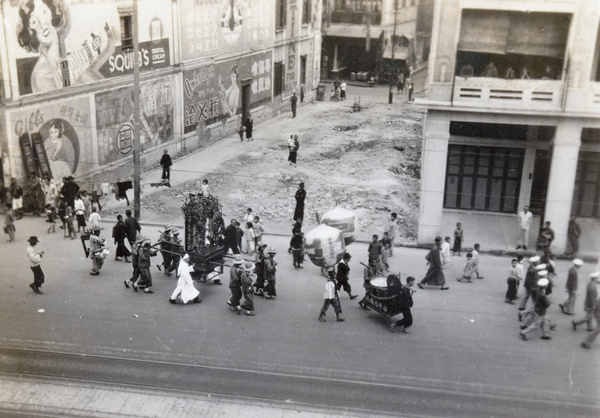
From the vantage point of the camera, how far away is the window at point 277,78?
3332 centimetres

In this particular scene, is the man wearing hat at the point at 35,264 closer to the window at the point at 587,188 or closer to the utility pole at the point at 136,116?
the utility pole at the point at 136,116

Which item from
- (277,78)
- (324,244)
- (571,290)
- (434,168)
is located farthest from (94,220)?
(277,78)

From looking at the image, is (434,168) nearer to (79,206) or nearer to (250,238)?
(250,238)

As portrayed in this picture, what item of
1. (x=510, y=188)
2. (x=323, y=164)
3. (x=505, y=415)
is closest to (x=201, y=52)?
(x=323, y=164)

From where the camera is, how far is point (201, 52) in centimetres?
2661

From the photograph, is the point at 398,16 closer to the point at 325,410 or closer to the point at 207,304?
the point at 207,304

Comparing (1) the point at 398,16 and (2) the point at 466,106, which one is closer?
(2) the point at 466,106

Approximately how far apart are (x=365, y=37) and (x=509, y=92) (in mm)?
29478

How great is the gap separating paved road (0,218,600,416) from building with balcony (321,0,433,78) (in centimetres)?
3238

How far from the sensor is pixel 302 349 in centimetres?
1388

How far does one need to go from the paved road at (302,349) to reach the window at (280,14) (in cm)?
1882

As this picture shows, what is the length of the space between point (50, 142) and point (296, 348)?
41.1 feet

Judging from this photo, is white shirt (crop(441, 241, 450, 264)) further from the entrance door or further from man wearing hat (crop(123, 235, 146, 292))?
man wearing hat (crop(123, 235, 146, 292))

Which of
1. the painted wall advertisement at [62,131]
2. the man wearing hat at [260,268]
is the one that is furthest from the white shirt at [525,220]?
the painted wall advertisement at [62,131]
